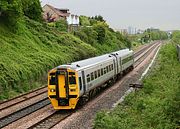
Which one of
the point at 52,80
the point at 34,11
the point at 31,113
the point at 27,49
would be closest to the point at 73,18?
the point at 34,11

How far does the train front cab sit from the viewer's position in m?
22.9

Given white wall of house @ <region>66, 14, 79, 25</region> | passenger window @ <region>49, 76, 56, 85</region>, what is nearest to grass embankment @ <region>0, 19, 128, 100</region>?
passenger window @ <region>49, 76, 56, 85</region>

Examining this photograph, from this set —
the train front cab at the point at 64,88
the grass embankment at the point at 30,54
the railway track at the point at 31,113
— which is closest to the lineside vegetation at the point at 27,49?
the grass embankment at the point at 30,54

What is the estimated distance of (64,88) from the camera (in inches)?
906

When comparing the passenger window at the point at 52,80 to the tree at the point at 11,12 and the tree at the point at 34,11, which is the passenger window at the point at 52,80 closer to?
the tree at the point at 11,12

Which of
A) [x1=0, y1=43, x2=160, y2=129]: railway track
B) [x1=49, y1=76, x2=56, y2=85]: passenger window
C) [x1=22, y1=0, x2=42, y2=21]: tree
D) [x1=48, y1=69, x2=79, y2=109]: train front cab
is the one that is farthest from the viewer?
[x1=22, y1=0, x2=42, y2=21]: tree

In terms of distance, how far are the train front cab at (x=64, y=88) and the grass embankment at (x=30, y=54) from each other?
6853 mm

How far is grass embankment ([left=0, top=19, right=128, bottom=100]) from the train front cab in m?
6.85

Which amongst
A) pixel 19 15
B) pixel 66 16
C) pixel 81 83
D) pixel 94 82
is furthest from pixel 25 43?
pixel 66 16

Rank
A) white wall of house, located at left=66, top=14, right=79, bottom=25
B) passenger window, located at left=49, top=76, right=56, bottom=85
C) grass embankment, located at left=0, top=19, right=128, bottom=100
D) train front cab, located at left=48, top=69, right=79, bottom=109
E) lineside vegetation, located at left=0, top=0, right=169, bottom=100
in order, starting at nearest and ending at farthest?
1. train front cab, located at left=48, top=69, right=79, bottom=109
2. passenger window, located at left=49, top=76, right=56, bottom=85
3. grass embankment, located at left=0, top=19, right=128, bottom=100
4. lineside vegetation, located at left=0, top=0, right=169, bottom=100
5. white wall of house, located at left=66, top=14, right=79, bottom=25

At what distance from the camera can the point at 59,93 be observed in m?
23.1

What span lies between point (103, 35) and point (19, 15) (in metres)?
36.4

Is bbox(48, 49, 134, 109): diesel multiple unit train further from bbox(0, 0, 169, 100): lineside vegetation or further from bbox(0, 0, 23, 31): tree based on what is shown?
bbox(0, 0, 23, 31): tree

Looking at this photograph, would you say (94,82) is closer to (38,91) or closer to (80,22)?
(38,91)
